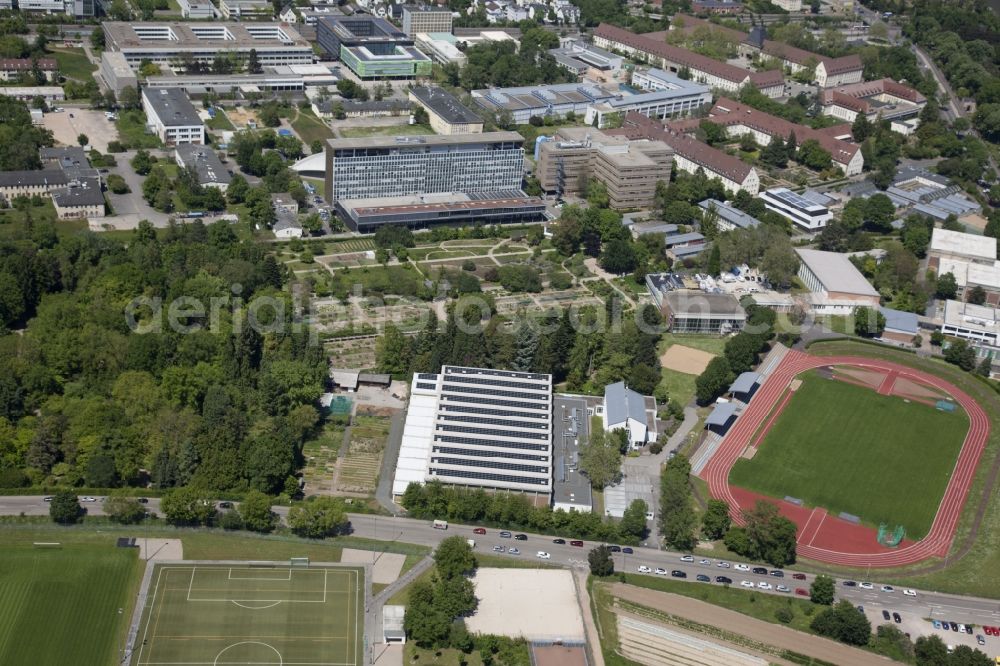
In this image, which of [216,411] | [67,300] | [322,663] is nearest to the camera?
[322,663]

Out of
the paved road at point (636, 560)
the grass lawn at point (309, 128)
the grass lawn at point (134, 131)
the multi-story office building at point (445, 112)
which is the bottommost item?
the paved road at point (636, 560)

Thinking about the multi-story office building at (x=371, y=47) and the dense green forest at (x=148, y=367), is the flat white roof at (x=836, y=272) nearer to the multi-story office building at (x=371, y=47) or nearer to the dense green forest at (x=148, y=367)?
the dense green forest at (x=148, y=367)

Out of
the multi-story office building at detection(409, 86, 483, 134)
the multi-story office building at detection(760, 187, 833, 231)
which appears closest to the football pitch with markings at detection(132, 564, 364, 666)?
the multi-story office building at detection(760, 187, 833, 231)

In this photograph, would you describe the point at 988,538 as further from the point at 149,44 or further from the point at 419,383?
the point at 149,44

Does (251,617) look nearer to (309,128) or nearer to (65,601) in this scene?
(65,601)

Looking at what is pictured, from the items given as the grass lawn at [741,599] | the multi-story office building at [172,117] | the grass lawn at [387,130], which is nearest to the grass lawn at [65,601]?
the grass lawn at [741,599]

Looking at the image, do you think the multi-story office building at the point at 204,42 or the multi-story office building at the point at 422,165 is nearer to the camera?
the multi-story office building at the point at 422,165

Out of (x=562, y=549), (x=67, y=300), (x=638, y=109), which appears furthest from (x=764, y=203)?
(x=67, y=300)
